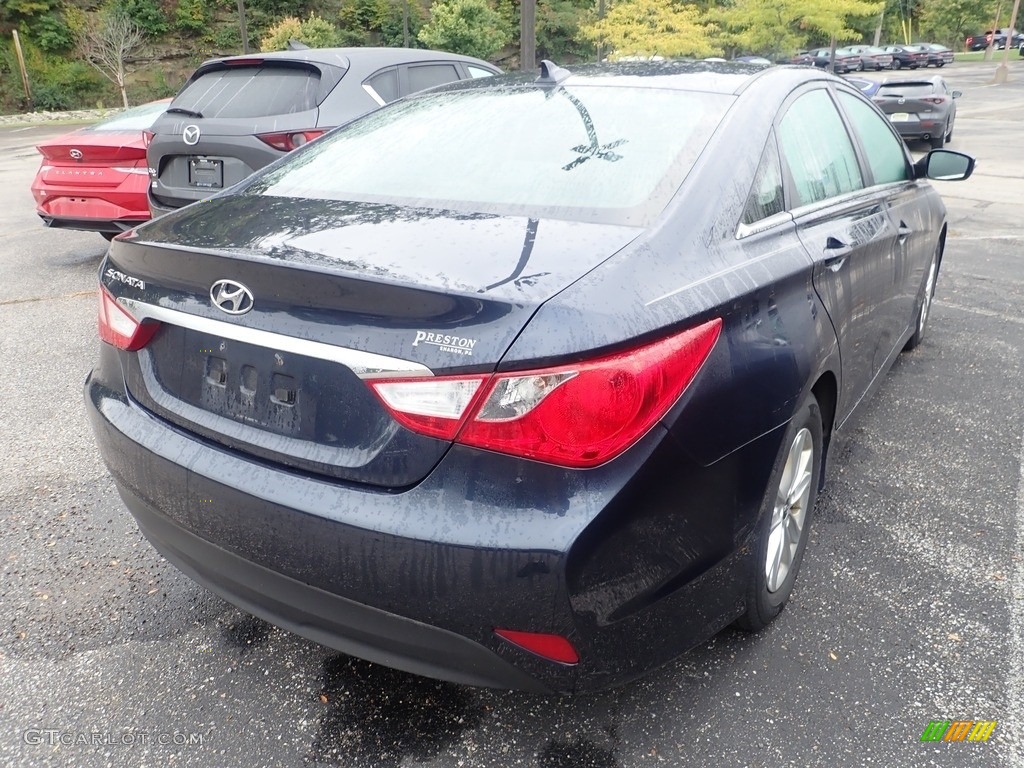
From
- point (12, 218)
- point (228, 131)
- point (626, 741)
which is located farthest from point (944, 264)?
point (12, 218)

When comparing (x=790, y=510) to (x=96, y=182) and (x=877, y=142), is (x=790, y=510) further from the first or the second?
(x=96, y=182)

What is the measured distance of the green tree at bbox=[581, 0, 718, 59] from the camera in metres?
22.8

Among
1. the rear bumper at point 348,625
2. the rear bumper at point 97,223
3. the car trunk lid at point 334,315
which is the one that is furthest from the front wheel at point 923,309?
the rear bumper at point 97,223

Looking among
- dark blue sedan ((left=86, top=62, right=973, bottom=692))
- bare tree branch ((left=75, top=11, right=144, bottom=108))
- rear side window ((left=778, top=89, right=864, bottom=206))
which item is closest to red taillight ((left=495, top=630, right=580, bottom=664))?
dark blue sedan ((left=86, top=62, right=973, bottom=692))

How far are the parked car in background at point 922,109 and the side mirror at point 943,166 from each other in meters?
12.7

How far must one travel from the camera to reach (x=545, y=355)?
146cm

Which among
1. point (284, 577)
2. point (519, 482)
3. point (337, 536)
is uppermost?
point (519, 482)

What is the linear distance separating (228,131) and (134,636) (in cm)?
381

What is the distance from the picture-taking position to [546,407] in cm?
148

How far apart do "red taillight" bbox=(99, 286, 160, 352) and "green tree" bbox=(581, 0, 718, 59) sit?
2290cm

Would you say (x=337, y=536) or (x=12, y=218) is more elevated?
(x=337, y=536)

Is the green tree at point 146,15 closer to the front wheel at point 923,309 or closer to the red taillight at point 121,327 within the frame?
Answer: the front wheel at point 923,309

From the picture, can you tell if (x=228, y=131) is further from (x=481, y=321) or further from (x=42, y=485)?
(x=481, y=321)

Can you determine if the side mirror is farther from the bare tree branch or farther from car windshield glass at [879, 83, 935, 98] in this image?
the bare tree branch
